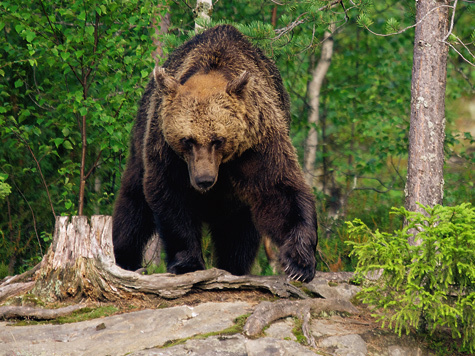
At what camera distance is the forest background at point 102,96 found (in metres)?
6.23

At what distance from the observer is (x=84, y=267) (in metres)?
4.32

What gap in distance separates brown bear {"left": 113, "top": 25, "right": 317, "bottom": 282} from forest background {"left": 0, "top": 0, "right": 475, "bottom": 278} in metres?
0.72

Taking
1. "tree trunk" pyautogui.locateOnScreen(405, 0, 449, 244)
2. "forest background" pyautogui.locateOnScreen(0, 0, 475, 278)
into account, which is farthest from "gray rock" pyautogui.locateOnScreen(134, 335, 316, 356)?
"forest background" pyautogui.locateOnScreen(0, 0, 475, 278)

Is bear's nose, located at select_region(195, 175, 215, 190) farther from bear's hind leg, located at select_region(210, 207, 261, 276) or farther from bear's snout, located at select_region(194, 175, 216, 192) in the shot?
bear's hind leg, located at select_region(210, 207, 261, 276)

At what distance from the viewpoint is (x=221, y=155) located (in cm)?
431

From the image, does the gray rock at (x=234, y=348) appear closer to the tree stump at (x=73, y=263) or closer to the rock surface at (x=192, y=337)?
the rock surface at (x=192, y=337)

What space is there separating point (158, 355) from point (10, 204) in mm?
5020

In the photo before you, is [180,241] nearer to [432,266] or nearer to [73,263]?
[73,263]

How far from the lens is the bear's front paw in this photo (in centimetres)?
441

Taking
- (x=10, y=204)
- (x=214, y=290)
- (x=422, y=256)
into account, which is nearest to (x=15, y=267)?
(x=10, y=204)

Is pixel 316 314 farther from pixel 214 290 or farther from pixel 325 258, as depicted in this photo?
pixel 325 258

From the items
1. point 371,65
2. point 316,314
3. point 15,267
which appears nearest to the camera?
point 316,314

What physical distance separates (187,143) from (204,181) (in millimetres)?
321

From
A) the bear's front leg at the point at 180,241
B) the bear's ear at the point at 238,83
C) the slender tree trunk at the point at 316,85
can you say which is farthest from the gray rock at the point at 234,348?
the slender tree trunk at the point at 316,85
